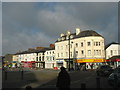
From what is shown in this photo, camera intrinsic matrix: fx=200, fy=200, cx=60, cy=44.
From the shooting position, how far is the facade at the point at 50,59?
7394cm

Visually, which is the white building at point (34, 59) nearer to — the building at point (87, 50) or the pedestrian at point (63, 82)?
the building at point (87, 50)

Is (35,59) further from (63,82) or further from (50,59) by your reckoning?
(63,82)

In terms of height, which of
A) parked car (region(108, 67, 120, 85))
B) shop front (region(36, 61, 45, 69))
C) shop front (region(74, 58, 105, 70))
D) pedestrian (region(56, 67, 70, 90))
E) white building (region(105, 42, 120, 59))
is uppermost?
white building (region(105, 42, 120, 59))

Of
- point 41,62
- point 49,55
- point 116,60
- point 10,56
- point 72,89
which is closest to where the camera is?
point 72,89

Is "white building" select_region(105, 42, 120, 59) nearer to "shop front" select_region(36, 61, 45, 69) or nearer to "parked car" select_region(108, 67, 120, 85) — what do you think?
"shop front" select_region(36, 61, 45, 69)

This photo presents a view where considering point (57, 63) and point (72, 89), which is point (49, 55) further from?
point (72, 89)

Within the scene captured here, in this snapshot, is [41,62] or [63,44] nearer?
[63,44]

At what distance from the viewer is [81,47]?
5978 cm

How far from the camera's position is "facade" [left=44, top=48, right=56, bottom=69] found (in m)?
73.9

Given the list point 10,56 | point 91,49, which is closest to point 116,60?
point 91,49

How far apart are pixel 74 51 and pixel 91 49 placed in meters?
6.58

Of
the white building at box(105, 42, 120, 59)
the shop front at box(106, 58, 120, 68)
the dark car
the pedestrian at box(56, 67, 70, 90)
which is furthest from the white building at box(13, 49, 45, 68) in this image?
the pedestrian at box(56, 67, 70, 90)

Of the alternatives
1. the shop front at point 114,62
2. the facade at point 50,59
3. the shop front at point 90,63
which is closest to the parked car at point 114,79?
the shop front at point 114,62

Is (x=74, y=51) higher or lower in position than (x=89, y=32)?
lower
